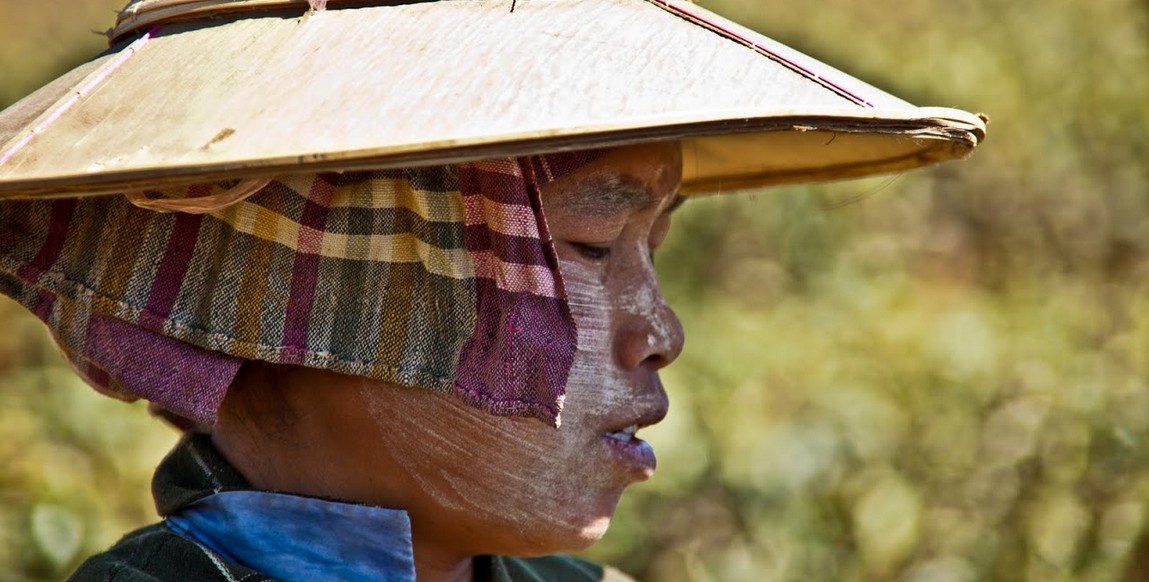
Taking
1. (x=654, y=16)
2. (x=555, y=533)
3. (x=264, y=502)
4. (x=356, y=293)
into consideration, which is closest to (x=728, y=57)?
(x=654, y=16)

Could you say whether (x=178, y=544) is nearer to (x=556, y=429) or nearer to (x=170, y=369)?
(x=170, y=369)

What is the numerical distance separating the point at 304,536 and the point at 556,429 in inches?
14.2

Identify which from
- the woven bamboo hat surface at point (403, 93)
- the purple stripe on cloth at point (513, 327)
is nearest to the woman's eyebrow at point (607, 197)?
the purple stripe on cloth at point (513, 327)

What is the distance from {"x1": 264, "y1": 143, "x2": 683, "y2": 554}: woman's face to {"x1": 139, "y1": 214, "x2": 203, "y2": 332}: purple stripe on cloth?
205 millimetres

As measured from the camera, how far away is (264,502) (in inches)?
67.9

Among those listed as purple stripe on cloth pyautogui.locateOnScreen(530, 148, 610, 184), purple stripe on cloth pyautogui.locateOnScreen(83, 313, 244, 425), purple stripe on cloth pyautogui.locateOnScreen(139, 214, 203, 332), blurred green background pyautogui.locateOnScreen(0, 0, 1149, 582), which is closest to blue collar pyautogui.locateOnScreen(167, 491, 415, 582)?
purple stripe on cloth pyautogui.locateOnScreen(83, 313, 244, 425)

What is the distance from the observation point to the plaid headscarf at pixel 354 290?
162cm

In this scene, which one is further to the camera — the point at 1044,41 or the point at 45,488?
the point at 1044,41

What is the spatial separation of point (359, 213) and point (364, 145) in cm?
33

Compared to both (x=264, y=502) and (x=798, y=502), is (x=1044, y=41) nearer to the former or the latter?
(x=798, y=502)

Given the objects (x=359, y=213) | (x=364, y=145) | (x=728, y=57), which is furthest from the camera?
(x=359, y=213)

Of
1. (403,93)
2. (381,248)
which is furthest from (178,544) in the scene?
(403,93)

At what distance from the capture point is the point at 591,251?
1768mm

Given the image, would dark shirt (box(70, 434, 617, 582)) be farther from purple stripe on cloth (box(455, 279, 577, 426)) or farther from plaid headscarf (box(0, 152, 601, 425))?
purple stripe on cloth (box(455, 279, 577, 426))
